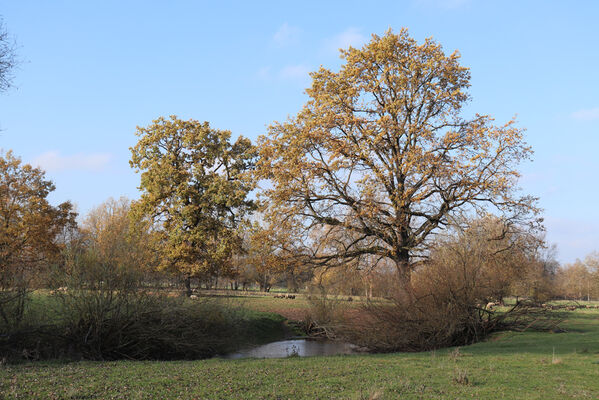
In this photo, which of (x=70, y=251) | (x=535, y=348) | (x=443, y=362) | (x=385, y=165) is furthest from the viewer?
(x=385, y=165)

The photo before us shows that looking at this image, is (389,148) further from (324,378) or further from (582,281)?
(582,281)

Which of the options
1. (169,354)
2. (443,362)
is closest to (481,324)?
(443,362)

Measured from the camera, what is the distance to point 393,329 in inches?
746

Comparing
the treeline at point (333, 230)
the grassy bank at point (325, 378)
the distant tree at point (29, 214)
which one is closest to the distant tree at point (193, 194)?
the treeline at point (333, 230)

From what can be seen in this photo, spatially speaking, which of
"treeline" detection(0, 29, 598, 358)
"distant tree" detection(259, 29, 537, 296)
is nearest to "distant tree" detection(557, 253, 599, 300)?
"treeline" detection(0, 29, 598, 358)

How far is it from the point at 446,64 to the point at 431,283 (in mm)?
12786

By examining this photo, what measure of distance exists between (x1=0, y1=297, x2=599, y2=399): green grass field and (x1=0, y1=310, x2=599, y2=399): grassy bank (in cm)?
2

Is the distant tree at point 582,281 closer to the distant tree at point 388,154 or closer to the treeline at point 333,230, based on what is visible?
the treeline at point 333,230

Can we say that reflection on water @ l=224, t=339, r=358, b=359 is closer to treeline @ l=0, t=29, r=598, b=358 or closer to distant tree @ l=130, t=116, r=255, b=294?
treeline @ l=0, t=29, r=598, b=358

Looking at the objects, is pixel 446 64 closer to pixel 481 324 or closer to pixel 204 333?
pixel 481 324

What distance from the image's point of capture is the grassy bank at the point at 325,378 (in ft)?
29.8

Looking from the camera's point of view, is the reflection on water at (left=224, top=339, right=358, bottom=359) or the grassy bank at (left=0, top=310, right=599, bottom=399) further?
the reflection on water at (left=224, top=339, right=358, bottom=359)

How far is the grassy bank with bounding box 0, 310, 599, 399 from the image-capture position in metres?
9.08

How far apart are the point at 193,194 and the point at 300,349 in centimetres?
1848
